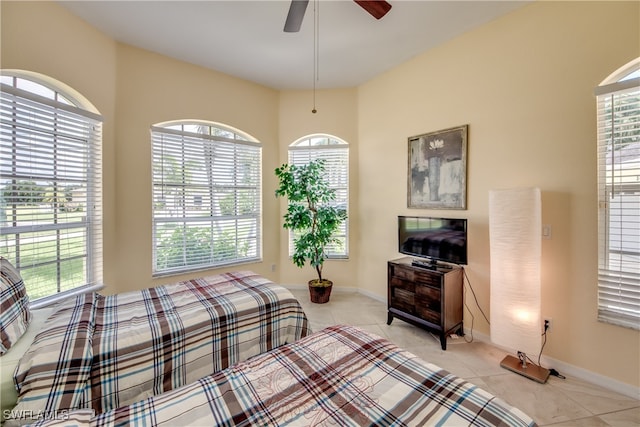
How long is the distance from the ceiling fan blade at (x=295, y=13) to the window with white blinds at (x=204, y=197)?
195 cm

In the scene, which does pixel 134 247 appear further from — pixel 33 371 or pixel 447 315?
pixel 447 315

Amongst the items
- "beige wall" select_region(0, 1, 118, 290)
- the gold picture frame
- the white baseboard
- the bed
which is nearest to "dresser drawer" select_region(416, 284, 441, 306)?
the white baseboard

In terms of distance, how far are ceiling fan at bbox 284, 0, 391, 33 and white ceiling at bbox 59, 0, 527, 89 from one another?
0.34 meters

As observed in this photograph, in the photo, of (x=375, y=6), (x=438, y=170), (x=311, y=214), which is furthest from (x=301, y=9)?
(x=311, y=214)

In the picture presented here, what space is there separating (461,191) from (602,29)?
151cm

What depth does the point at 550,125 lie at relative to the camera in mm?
2129

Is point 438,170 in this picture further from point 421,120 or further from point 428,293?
point 428,293

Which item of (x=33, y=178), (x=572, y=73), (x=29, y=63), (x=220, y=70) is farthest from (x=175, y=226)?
(x=572, y=73)

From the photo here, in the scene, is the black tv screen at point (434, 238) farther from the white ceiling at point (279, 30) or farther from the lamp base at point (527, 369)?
the white ceiling at point (279, 30)

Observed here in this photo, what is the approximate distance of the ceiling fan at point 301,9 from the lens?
1.78 meters

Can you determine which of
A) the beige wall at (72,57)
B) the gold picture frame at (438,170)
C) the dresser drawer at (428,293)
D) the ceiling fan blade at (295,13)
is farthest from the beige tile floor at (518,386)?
the ceiling fan blade at (295,13)

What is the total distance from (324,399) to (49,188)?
9.47ft

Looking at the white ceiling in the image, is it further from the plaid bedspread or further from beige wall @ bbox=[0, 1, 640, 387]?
the plaid bedspread

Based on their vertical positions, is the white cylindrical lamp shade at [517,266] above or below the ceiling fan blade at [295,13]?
below
